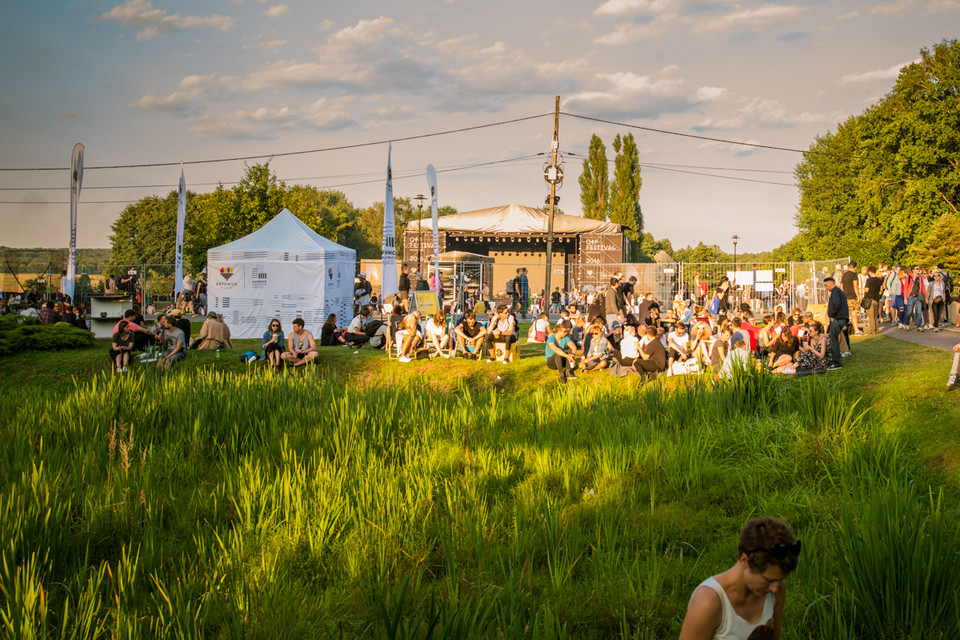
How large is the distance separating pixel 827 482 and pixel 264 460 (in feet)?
16.4

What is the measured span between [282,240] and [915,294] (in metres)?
15.6

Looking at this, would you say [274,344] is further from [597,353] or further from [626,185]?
[626,185]

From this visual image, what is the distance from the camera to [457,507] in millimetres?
5688

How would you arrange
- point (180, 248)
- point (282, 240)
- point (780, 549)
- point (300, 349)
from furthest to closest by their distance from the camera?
point (180, 248)
point (282, 240)
point (300, 349)
point (780, 549)

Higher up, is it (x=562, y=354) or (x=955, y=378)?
(x=955, y=378)

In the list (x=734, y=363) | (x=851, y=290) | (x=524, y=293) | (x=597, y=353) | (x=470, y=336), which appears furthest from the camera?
(x=524, y=293)

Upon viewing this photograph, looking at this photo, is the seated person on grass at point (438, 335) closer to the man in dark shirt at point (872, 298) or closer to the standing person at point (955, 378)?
the standing person at point (955, 378)

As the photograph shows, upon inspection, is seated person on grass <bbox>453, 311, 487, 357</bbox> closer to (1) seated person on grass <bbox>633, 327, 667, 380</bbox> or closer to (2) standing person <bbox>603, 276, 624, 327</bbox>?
(2) standing person <bbox>603, 276, 624, 327</bbox>

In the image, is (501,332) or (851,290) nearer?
(501,332)

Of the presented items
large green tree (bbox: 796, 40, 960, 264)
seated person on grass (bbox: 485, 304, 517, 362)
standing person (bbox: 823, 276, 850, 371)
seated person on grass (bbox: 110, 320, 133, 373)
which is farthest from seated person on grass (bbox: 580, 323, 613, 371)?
large green tree (bbox: 796, 40, 960, 264)

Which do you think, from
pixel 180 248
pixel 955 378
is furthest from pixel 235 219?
pixel 955 378

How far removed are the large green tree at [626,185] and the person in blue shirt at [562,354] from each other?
42.7 meters

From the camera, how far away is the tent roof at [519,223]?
39594 mm

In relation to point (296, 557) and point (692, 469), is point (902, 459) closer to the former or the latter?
point (692, 469)
